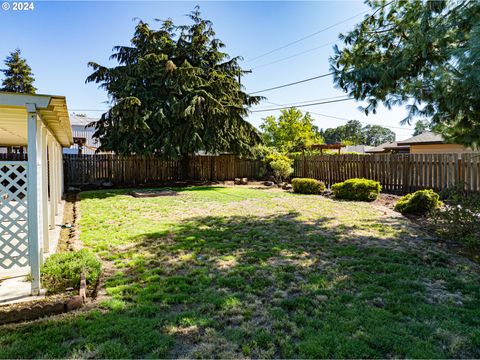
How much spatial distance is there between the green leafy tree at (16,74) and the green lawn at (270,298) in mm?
25360

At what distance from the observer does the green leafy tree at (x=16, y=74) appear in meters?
24.2

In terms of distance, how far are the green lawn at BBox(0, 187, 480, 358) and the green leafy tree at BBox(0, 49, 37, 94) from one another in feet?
83.2

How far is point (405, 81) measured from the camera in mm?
5262

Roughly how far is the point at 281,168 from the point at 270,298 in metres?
12.1

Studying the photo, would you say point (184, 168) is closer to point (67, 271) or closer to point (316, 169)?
point (316, 169)

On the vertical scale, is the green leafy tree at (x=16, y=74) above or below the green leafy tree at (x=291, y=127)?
above

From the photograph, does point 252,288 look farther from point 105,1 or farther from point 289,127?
point 289,127

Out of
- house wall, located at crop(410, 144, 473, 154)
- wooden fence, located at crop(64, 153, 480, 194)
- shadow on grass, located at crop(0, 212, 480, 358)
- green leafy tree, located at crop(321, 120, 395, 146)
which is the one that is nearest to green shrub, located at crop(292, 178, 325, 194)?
wooden fence, located at crop(64, 153, 480, 194)

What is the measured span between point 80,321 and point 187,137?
1145cm

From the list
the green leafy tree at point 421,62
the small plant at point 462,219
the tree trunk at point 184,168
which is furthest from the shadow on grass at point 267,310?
the tree trunk at point 184,168

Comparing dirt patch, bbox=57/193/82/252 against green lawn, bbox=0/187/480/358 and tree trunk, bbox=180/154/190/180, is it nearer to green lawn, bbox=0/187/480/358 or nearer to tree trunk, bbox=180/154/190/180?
green lawn, bbox=0/187/480/358

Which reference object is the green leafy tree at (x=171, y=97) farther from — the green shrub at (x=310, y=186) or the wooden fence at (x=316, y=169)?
the green shrub at (x=310, y=186)

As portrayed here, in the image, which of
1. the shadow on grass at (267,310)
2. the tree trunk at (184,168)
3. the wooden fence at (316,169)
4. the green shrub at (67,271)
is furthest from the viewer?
the tree trunk at (184,168)

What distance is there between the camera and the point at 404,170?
1112cm
